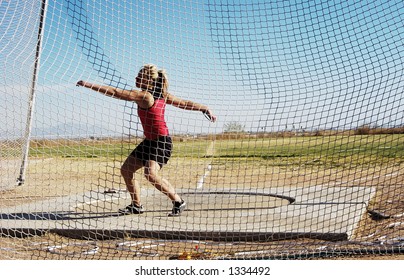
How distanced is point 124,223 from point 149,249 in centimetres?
74

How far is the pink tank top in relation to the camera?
490cm

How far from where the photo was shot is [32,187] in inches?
320

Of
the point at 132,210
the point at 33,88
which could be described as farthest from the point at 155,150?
the point at 33,88

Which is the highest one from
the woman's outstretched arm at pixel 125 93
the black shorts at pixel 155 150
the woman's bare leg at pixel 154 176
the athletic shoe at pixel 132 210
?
the woman's outstretched arm at pixel 125 93

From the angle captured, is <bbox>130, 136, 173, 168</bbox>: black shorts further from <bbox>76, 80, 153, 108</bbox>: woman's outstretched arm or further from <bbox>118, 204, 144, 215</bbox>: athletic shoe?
<bbox>118, 204, 144, 215</bbox>: athletic shoe

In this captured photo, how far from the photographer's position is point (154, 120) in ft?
16.3

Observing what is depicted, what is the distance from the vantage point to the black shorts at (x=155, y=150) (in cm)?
508

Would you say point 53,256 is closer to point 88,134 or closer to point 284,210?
point 88,134

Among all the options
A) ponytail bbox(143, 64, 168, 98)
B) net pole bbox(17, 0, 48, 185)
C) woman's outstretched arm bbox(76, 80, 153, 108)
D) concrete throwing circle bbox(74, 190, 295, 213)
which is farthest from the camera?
concrete throwing circle bbox(74, 190, 295, 213)

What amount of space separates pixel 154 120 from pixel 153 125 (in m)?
0.06

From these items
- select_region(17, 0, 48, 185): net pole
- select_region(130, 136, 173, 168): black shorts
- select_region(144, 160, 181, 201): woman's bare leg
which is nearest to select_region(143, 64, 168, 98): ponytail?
select_region(130, 136, 173, 168): black shorts

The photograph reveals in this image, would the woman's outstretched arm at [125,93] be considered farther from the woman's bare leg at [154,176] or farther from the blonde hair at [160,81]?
the woman's bare leg at [154,176]

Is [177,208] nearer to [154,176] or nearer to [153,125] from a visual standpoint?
[154,176]

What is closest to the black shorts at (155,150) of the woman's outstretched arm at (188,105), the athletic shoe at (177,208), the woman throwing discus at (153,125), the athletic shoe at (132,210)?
the woman throwing discus at (153,125)
